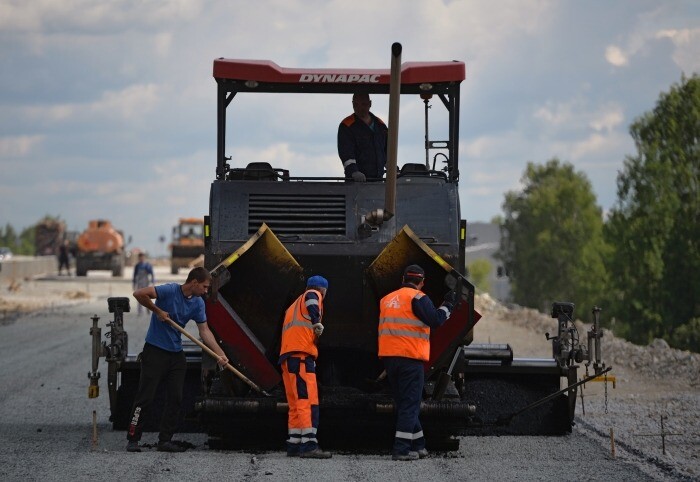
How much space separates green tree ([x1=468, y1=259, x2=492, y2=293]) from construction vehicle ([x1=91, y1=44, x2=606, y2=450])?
421 feet

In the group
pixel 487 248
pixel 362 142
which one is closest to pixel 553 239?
pixel 487 248

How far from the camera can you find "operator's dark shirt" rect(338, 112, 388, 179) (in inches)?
469

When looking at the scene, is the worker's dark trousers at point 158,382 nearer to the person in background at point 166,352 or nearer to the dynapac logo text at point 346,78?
the person in background at point 166,352

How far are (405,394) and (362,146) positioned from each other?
2639 millimetres

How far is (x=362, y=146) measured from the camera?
11938mm

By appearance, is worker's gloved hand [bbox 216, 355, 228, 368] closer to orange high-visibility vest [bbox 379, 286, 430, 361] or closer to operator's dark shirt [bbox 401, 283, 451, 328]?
orange high-visibility vest [bbox 379, 286, 430, 361]

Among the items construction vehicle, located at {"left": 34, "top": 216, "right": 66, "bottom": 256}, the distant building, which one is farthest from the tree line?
the distant building

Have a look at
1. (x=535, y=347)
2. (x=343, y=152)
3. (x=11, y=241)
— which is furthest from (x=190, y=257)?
(x=11, y=241)

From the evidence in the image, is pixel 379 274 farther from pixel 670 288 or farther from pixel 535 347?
pixel 670 288

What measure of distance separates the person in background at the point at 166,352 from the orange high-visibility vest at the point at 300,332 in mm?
553

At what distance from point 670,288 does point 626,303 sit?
3.27m

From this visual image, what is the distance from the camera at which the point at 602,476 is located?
972 cm

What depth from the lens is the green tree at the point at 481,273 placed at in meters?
141

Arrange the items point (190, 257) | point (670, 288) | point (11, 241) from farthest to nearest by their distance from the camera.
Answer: point (11, 241), point (190, 257), point (670, 288)
